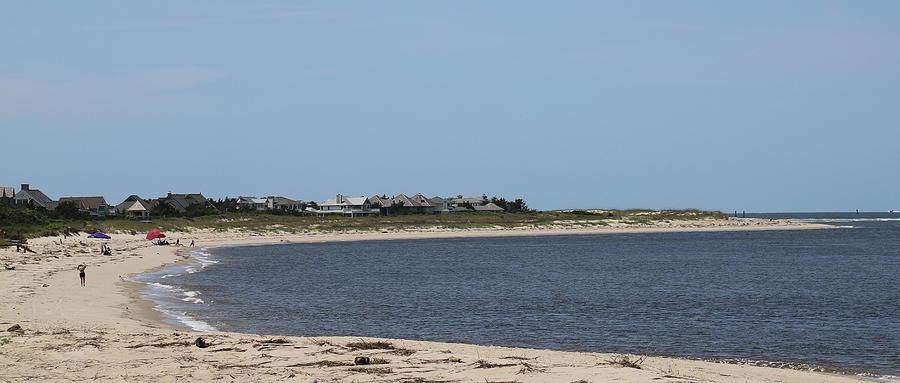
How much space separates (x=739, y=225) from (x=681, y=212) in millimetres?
20691

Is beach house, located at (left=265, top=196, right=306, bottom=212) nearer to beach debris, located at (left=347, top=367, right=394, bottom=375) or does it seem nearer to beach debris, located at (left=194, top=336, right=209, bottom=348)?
beach debris, located at (left=194, top=336, right=209, bottom=348)

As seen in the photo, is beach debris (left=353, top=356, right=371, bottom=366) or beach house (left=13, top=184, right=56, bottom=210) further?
beach house (left=13, top=184, right=56, bottom=210)

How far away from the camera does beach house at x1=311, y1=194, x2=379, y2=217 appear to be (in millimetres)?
170000

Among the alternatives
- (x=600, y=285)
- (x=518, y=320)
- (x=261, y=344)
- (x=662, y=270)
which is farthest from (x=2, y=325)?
(x=662, y=270)

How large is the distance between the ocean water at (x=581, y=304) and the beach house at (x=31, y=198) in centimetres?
8492

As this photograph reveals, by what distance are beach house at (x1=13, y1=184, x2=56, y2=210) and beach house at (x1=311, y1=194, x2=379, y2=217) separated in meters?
49.1

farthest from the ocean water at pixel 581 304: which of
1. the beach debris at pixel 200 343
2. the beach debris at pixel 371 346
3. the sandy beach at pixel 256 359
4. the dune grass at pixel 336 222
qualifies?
the dune grass at pixel 336 222

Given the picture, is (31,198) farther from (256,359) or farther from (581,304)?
(256,359)

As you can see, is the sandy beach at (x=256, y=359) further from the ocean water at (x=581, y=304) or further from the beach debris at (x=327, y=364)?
the ocean water at (x=581, y=304)

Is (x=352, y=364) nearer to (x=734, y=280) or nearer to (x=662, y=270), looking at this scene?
(x=734, y=280)

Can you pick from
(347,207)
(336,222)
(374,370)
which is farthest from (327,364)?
(347,207)

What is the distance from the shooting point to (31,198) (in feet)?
450

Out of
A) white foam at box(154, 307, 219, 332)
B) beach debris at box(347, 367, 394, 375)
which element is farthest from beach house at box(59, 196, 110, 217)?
beach debris at box(347, 367, 394, 375)

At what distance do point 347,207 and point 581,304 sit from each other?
452 feet
